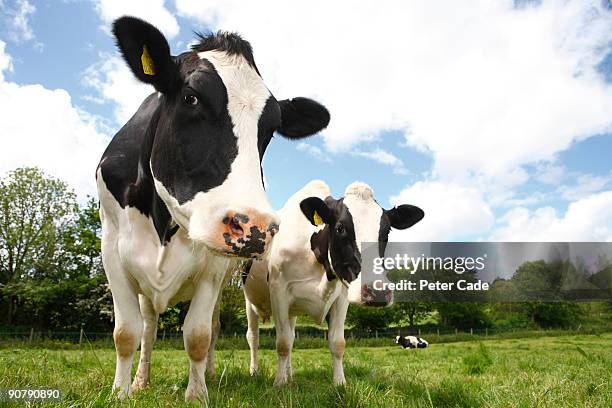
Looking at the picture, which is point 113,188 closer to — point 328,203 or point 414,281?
point 328,203

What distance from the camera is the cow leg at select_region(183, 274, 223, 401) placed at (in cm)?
384

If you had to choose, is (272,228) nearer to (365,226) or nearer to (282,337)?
(365,226)

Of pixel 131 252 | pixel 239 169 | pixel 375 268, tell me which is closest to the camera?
pixel 239 169

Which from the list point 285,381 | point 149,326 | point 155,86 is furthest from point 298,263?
point 155,86

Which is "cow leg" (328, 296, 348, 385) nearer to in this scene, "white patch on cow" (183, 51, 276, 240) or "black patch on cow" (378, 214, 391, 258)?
"black patch on cow" (378, 214, 391, 258)

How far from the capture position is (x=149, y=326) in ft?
17.7

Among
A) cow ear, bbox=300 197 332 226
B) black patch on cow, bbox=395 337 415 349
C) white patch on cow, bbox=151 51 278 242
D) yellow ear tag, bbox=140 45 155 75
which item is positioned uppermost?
yellow ear tag, bbox=140 45 155 75

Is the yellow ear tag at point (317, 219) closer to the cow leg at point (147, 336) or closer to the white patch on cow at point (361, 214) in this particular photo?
the white patch on cow at point (361, 214)

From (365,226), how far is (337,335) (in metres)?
1.52

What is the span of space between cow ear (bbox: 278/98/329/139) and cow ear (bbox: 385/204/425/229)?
2.73 m

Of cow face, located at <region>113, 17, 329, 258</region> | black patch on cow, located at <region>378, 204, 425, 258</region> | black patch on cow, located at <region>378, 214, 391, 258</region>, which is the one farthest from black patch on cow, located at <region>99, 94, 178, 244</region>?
black patch on cow, located at <region>378, 204, 425, 258</region>

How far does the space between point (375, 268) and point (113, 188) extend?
3.18m

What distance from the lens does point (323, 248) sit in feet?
20.6

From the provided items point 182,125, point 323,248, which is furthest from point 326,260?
point 182,125
